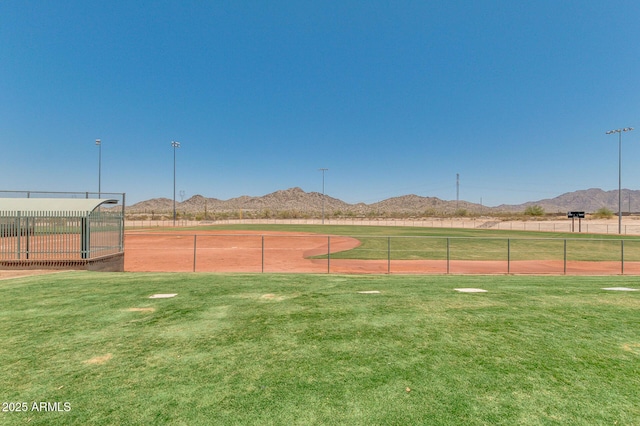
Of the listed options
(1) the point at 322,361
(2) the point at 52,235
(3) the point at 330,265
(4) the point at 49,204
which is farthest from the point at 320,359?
(4) the point at 49,204

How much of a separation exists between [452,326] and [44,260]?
1882cm

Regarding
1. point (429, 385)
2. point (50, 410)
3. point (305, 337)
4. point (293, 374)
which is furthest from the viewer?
point (305, 337)

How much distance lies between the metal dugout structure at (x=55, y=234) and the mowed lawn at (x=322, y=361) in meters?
8.04

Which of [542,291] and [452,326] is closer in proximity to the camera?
[452,326]

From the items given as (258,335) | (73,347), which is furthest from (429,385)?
(73,347)

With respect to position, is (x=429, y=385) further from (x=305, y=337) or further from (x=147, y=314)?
(x=147, y=314)

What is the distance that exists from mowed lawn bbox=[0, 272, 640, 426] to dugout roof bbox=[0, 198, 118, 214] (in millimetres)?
9027

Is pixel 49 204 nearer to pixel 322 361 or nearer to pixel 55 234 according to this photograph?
pixel 55 234

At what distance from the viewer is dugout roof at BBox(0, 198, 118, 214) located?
53.7ft

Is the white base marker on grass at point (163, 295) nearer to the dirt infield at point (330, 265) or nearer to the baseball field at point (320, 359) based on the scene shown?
the baseball field at point (320, 359)

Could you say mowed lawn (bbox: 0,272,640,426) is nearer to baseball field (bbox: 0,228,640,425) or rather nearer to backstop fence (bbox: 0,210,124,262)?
baseball field (bbox: 0,228,640,425)

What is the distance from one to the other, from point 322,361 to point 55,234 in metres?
17.7

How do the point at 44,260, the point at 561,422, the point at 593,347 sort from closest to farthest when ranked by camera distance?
the point at 561,422 → the point at 593,347 → the point at 44,260

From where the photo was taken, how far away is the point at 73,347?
5.39 meters
